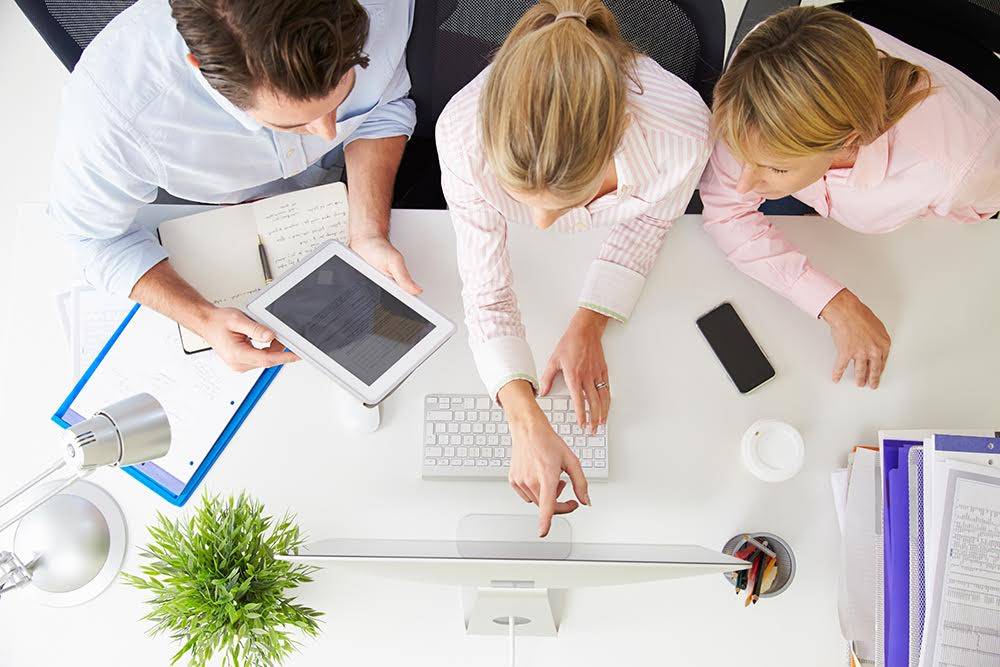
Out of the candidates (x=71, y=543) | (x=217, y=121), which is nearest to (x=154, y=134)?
(x=217, y=121)

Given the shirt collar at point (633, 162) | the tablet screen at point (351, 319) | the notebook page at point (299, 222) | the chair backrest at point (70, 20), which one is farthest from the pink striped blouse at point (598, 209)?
the chair backrest at point (70, 20)

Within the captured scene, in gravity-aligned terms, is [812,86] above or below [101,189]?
above

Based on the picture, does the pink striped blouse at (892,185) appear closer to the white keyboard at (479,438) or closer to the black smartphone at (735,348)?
the black smartphone at (735,348)

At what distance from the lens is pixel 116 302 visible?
1.25m

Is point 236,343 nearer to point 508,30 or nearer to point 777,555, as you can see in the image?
point 508,30

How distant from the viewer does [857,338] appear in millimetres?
1176

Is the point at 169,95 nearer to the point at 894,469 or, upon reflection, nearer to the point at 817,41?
the point at 817,41

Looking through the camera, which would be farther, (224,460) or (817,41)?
(224,460)

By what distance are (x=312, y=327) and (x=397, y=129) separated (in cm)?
49

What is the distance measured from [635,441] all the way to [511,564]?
1.51 feet

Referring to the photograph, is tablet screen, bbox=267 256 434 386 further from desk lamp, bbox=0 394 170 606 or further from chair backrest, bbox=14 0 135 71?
chair backrest, bbox=14 0 135 71

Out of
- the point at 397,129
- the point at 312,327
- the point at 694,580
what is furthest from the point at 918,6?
the point at 312,327

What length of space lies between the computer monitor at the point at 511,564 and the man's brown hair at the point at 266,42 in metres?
0.61

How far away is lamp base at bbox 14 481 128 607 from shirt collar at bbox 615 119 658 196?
0.95 m
